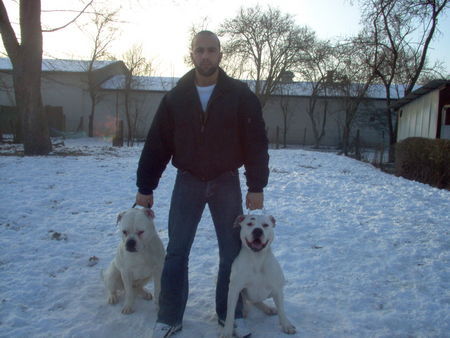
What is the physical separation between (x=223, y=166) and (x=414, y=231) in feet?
13.6

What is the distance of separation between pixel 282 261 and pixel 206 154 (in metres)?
2.22

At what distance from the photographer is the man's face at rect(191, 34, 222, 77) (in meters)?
2.90

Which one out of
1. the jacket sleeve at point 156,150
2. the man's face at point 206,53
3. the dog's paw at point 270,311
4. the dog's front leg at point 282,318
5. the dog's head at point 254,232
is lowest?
the dog's paw at point 270,311

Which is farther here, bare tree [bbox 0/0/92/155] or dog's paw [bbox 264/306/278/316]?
bare tree [bbox 0/0/92/155]

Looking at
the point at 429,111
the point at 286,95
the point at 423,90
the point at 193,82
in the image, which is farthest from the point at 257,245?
the point at 286,95

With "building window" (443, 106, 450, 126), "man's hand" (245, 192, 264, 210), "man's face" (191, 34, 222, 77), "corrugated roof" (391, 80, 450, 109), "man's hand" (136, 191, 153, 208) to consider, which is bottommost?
"man's hand" (136, 191, 153, 208)

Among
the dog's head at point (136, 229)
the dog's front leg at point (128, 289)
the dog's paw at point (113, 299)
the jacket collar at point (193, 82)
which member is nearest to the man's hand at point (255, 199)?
the jacket collar at point (193, 82)

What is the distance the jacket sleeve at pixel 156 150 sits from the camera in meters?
3.11

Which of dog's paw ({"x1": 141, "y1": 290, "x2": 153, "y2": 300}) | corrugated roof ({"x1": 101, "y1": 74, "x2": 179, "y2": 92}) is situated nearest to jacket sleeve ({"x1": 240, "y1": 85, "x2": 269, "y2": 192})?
dog's paw ({"x1": 141, "y1": 290, "x2": 153, "y2": 300})

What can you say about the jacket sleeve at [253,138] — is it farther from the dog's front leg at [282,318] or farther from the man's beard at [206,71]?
the dog's front leg at [282,318]

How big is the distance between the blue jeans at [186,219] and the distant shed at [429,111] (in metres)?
13.5

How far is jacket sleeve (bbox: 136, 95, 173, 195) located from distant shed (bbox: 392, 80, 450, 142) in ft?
44.5

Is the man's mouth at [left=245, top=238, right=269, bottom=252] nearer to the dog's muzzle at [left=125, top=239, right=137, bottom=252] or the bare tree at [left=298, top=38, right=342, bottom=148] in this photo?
the dog's muzzle at [left=125, top=239, right=137, bottom=252]

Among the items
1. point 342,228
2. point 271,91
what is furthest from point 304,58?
point 342,228
